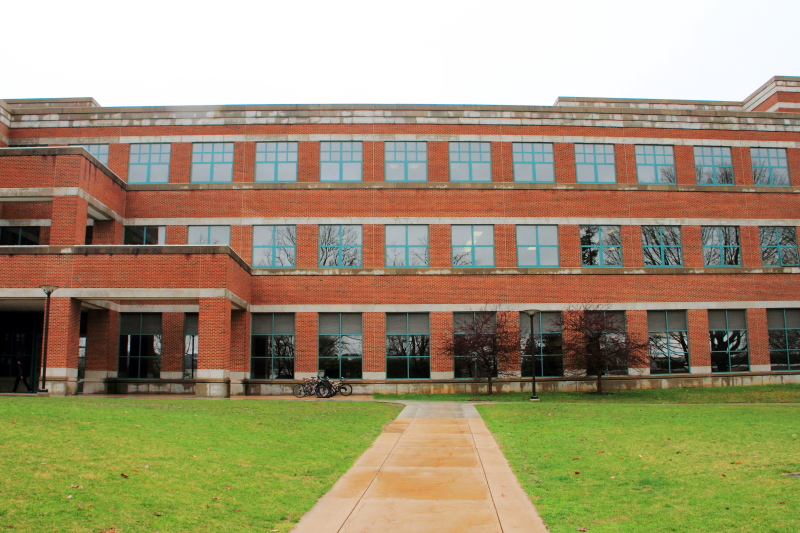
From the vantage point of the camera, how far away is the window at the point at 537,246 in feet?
109

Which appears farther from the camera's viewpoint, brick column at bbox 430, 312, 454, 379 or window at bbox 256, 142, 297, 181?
window at bbox 256, 142, 297, 181

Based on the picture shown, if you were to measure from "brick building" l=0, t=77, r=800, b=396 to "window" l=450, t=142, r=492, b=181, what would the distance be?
101mm

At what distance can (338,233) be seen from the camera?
32.9m

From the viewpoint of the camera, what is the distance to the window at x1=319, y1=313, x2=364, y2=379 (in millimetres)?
32094

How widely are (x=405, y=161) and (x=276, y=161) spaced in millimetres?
6418

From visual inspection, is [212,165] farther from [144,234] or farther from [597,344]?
[597,344]

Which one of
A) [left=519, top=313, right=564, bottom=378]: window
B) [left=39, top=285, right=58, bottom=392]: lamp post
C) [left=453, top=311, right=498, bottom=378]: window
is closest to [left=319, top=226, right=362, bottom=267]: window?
[left=453, top=311, right=498, bottom=378]: window

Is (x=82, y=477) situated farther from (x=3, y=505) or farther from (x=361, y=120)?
(x=361, y=120)

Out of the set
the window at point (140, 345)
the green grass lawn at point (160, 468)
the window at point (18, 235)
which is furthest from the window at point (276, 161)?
the green grass lawn at point (160, 468)

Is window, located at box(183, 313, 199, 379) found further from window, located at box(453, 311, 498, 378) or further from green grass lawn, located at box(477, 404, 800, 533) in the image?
green grass lawn, located at box(477, 404, 800, 533)

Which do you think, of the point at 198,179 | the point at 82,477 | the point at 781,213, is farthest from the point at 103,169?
the point at 781,213

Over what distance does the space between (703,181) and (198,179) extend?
25564 millimetres

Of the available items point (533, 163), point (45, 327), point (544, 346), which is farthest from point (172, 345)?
point (533, 163)

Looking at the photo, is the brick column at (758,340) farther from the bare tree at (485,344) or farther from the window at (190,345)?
the window at (190,345)
